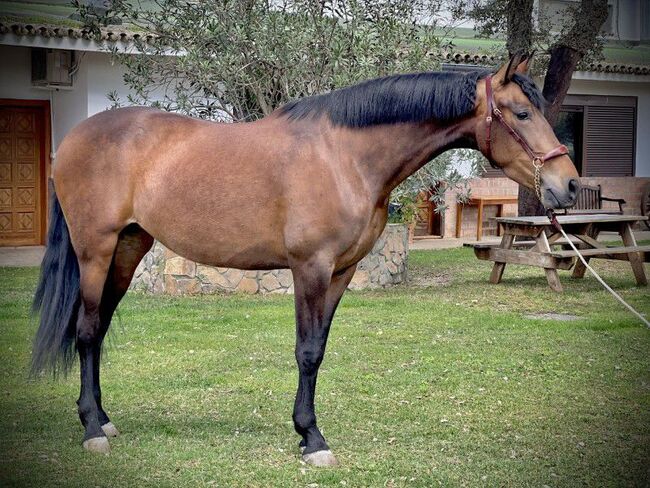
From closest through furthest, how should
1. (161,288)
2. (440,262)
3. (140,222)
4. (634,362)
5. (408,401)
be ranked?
1. (140,222)
2. (408,401)
3. (634,362)
4. (161,288)
5. (440,262)

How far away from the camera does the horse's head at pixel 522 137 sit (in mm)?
4512

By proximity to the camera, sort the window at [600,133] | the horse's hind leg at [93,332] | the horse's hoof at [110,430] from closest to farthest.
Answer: the horse's hind leg at [93,332]
the horse's hoof at [110,430]
the window at [600,133]

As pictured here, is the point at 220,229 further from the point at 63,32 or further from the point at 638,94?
the point at 638,94

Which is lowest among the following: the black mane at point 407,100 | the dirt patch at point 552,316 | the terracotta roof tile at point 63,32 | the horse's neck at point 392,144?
the dirt patch at point 552,316

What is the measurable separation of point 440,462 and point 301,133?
1903 millimetres

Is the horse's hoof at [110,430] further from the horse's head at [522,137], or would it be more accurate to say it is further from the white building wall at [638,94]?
the white building wall at [638,94]

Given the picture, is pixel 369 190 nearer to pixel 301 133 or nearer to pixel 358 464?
pixel 301 133

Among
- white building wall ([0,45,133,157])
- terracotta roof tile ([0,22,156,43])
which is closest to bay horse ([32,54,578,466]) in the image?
terracotta roof tile ([0,22,156,43])

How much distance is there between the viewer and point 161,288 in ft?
34.0

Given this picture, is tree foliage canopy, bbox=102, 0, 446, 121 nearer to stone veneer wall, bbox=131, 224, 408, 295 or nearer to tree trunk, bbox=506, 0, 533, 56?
stone veneer wall, bbox=131, 224, 408, 295

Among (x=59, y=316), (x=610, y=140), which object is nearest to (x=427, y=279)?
(x=59, y=316)

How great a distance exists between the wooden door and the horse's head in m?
11.3

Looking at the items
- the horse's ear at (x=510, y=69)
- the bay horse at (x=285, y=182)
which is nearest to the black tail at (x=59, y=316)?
the bay horse at (x=285, y=182)

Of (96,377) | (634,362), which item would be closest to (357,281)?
(634,362)
